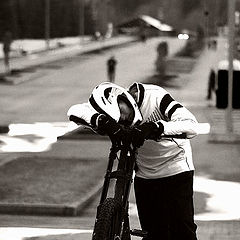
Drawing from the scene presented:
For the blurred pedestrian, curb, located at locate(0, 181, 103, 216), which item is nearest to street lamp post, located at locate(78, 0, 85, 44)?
the blurred pedestrian

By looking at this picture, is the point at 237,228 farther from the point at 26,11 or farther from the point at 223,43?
the point at 26,11

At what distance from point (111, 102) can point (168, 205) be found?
87 centimetres

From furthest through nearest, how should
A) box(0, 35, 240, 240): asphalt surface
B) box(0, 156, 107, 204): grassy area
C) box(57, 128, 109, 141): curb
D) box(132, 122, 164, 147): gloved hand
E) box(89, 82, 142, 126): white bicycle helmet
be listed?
box(57, 128, 109, 141): curb
box(0, 156, 107, 204): grassy area
box(0, 35, 240, 240): asphalt surface
box(89, 82, 142, 126): white bicycle helmet
box(132, 122, 164, 147): gloved hand

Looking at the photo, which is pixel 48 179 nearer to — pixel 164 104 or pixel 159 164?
pixel 159 164

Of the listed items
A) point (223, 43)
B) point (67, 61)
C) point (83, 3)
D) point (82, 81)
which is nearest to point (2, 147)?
point (82, 81)

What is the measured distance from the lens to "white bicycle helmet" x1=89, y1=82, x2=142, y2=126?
5.59m

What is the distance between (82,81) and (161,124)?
37.4 metres

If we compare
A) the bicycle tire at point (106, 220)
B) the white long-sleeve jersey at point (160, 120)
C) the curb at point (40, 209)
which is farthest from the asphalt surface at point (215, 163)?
the bicycle tire at point (106, 220)

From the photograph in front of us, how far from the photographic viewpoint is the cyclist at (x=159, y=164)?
575cm

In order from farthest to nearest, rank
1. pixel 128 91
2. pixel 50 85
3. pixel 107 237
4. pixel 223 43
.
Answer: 1. pixel 223 43
2. pixel 50 85
3. pixel 128 91
4. pixel 107 237

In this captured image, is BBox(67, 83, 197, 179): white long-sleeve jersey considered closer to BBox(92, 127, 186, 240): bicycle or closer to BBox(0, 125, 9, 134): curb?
BBox(92, 127, 186, 240): bicycle

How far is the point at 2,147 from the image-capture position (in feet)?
57.9

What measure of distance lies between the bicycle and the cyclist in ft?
0.49

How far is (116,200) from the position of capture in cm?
563
